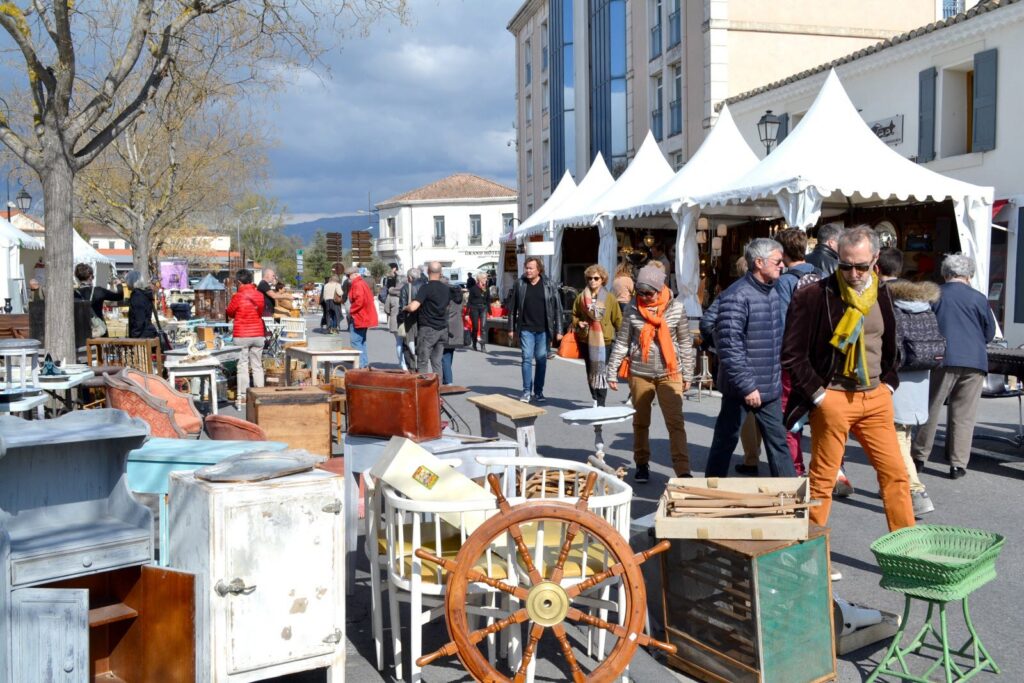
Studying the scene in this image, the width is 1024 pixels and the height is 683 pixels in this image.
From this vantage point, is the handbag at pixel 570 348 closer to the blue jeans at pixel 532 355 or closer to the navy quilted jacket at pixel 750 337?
the blue jeans at pixel 532 355

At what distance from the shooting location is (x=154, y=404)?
6.96m

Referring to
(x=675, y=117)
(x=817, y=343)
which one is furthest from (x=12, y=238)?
(x=817, y=343)

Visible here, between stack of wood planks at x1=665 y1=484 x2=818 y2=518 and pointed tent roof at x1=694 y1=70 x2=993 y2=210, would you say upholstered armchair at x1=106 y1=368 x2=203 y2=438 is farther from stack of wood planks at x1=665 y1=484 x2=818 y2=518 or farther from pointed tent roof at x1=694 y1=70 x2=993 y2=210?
pointed tent roof at x1=694 y1=70 x2=993 y2=210

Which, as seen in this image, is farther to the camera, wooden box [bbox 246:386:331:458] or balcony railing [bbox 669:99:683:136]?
balcony railing [bbox 669:99:683:136]

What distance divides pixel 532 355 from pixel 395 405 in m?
6.49

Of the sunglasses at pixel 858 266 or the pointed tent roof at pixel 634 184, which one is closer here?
the sunglasses at pixel 858 266

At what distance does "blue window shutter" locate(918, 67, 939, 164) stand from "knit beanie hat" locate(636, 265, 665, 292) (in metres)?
11.0

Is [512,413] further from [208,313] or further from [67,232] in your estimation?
[208,313]

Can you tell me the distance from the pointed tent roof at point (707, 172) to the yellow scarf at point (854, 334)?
912 centimetres

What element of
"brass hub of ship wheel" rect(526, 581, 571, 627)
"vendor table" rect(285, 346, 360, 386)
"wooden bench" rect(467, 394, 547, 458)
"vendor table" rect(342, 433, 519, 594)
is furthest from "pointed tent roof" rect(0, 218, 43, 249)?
"brass hub of ship wheel" rect(526, 581, 571, 627)

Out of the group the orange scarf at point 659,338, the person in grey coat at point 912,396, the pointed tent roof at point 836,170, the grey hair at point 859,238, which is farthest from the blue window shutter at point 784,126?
the grey hair at point 859,238

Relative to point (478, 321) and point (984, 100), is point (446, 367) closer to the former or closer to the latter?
point (478, 321)

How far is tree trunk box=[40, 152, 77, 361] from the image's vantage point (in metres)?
11.0

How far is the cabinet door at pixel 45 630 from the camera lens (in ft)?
10.5
